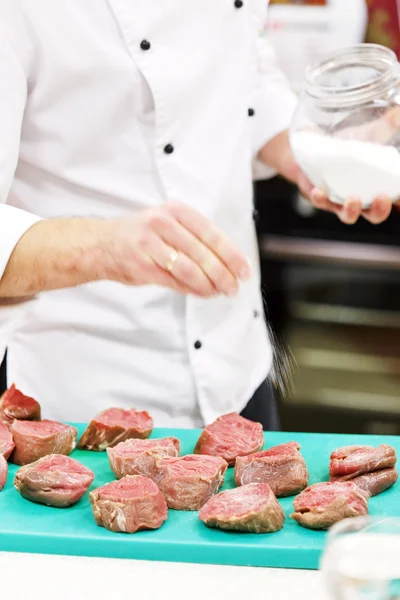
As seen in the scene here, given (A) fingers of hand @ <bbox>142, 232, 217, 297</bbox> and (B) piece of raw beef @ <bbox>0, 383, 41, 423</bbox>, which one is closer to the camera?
(A) fingers of hand @ <bbox>142, 232, 217, 297</bbox>

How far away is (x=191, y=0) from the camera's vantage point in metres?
1.69

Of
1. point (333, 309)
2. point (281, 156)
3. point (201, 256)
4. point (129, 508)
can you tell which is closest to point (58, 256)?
point (201, 256)

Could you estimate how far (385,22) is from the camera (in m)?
3.39

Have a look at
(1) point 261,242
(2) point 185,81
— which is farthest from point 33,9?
(1) point 261,242

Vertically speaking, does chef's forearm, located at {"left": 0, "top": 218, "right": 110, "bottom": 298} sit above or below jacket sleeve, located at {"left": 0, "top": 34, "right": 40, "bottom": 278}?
below

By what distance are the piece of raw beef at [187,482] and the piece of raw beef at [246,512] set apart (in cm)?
4

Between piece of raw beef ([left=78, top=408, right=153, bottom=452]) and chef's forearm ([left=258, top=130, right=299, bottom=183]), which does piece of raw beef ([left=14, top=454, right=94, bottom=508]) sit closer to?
piece of raw beef ([left=78, top=408, right=153, bottom=452])

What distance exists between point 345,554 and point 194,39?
1135mm

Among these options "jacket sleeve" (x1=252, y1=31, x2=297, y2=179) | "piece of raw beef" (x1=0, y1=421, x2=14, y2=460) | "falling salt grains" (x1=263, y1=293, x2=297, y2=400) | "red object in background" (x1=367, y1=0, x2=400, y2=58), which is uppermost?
"jacket sleeve" (x1=252, y1=31, x2=297, y2=179)

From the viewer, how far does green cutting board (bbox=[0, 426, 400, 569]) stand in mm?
1196

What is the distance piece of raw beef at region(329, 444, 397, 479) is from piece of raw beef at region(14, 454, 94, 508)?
0.36m

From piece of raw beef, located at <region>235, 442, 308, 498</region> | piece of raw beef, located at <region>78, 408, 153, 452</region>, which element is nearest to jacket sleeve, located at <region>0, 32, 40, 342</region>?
piece of raw beef, located at <region>78, 408, 153, 452</region>

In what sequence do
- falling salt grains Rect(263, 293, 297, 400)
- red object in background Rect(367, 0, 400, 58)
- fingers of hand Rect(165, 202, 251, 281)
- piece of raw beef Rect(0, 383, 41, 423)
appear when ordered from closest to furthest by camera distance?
fingers of hand Rect(165, 202, 251, 281) < piece of raw beef Rect(0, 383, 41, 423) < red object in background Rect(367, 0, 400, 58) < falling salt grains Rect(263, 293, 297, 400)

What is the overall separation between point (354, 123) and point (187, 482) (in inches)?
24.9
